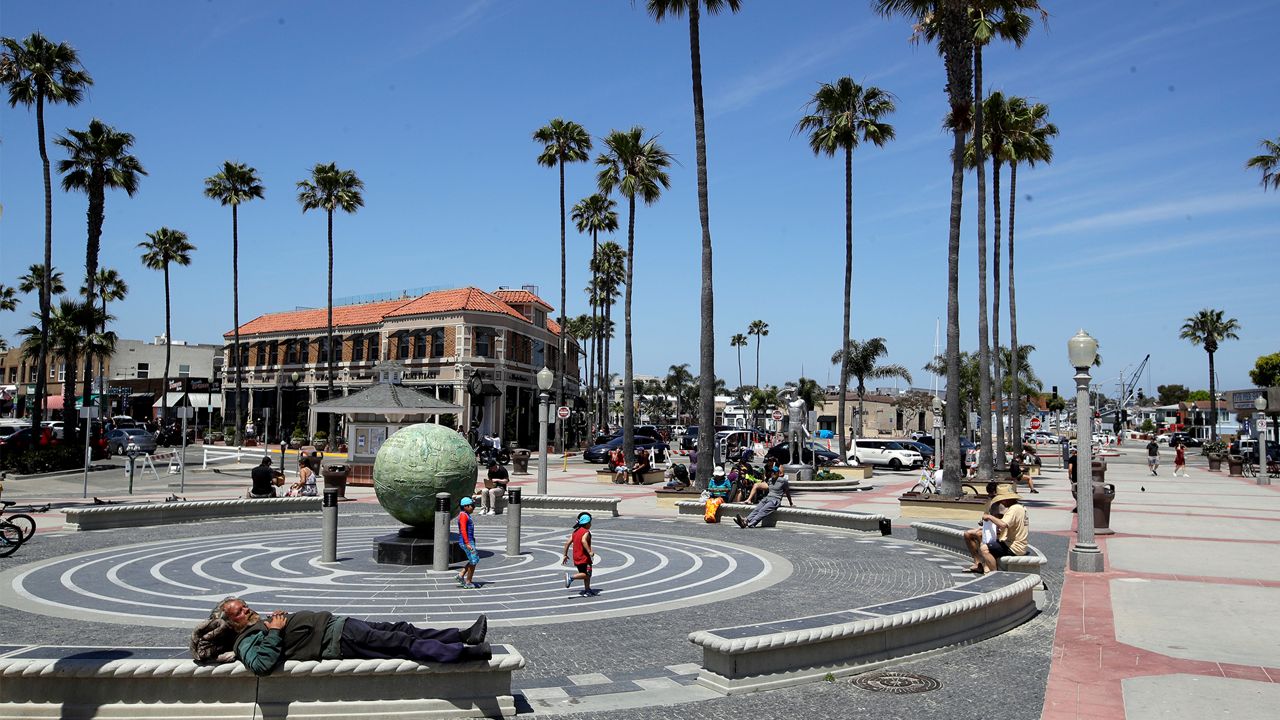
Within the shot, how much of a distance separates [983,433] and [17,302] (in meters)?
85.4

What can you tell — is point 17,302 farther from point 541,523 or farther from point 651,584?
point 651,584

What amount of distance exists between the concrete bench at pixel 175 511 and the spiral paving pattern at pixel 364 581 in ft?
9.35

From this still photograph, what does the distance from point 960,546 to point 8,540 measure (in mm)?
16373

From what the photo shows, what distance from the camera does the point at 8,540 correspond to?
1543 cm

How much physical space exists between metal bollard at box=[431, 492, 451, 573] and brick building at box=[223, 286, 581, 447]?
42.0m

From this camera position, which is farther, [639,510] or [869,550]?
[639,510]

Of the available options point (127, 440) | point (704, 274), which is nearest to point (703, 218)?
point (704, 274)

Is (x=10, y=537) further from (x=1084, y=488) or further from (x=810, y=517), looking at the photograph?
(x=1084, y=488)

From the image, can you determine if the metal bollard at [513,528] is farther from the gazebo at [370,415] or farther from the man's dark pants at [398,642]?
the gazebo at [370,415]

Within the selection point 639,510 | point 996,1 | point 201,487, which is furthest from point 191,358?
point 996,1

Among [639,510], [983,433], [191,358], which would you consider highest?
[191,358]

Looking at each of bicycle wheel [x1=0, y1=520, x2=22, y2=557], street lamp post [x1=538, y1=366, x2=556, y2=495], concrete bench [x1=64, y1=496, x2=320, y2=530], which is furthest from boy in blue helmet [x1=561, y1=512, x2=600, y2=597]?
street lamp post [x1=538, y1=366, x2=556, y2=495]

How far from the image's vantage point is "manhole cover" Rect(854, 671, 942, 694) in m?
7.88

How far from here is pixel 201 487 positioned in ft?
106
